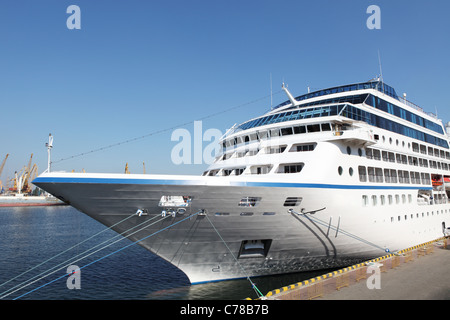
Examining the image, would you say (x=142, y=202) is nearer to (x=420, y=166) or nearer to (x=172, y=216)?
(x=172, y=216)

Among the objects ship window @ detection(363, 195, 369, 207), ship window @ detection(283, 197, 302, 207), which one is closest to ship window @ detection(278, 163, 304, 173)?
ship window @ detection(283, 197, 302, 207)

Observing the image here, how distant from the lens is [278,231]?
1359 cm

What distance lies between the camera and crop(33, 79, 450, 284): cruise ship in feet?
38.6

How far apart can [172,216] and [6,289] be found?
1140 cm

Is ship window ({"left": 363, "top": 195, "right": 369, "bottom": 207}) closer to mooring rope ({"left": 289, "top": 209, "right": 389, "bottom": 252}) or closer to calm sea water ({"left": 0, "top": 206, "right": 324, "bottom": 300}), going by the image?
mooring rope ({"left": 289, "top": 209, "right": 389, "bottom": 252})

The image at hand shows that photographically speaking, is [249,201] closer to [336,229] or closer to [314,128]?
[336,229]

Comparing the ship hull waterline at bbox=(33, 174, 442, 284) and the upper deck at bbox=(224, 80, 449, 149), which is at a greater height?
the upper deck at bbox=(224, 80, 449, 149)

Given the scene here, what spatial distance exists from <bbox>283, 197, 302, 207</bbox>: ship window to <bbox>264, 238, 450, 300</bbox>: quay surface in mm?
3161

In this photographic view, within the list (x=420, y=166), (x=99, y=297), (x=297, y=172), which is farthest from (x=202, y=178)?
(x=420, y=166)

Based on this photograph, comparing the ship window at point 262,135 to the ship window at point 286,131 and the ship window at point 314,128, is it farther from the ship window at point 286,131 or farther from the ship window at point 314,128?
the ship window at point 314,128

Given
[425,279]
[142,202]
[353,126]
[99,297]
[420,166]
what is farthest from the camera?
[420,166]

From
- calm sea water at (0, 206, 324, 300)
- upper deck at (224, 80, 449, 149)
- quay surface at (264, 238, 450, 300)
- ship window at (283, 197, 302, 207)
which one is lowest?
calm sea water at (0, 206, 324, 300)

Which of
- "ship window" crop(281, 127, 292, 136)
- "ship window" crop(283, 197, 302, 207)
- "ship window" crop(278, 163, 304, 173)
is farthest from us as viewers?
"ship window" crop(281, 127, 292, 136)

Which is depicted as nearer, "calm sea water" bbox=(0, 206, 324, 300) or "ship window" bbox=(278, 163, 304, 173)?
"calm sea water" bbox=(0, 206, 324, 300)
